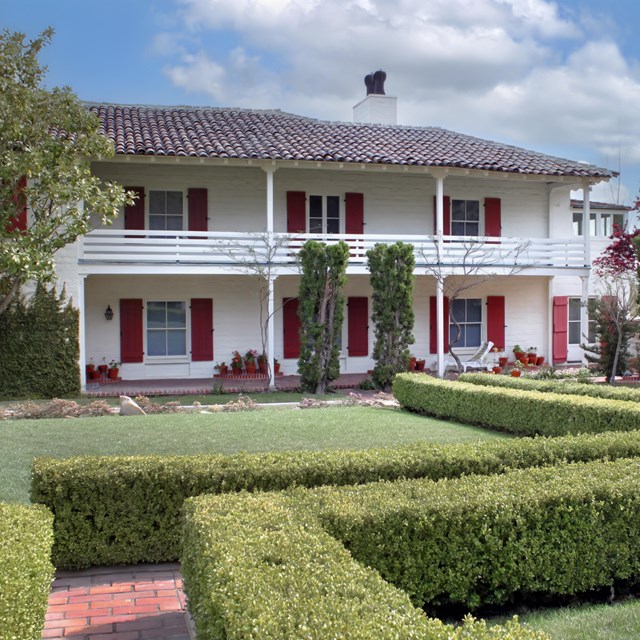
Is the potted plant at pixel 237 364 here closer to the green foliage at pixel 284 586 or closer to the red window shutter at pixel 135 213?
the red window shutter at pixel 135 213

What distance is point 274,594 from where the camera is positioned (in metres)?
3.79

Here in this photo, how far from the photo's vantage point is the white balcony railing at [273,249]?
18172mm

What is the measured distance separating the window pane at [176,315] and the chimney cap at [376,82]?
10693mm

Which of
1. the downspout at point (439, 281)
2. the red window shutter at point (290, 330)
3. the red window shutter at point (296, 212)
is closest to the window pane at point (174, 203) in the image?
the red window shutter at point (296, 212)

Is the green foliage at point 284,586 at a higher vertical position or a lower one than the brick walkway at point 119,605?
higher

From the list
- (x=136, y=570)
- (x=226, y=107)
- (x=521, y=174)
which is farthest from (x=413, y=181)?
(x=136, y=570)

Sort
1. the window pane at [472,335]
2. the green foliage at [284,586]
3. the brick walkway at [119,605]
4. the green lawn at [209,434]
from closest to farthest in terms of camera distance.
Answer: the green foliage at [284,586]
the brick walkway at [119,605]
the green lawn at [209,434]
the window pane at [472,335]

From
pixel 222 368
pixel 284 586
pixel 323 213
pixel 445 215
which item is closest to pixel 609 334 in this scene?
pixel 445 215

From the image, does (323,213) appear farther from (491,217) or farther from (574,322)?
(574,322)

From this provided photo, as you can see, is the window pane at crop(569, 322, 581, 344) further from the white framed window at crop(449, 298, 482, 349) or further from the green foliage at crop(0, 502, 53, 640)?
the green foliage at crop(0, 502, 53, 640)

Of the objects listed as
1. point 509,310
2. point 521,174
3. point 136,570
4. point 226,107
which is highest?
point 226,107

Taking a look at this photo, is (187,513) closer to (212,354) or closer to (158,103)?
(212,354)

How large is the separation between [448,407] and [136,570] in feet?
25.1

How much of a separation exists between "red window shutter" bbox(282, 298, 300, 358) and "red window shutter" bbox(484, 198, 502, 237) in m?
6.17
